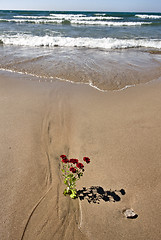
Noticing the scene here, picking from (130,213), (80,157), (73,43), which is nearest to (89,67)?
(80,157)

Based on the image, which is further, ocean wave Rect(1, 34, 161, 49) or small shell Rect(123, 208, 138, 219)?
ocean wave Rect(1, 34, 161, 49)

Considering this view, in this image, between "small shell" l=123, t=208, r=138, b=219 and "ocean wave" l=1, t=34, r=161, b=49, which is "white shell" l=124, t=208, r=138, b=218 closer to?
"small shell" l=123, t=208, r=138, b=219

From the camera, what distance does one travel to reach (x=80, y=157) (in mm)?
3320

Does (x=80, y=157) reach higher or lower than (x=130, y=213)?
higher

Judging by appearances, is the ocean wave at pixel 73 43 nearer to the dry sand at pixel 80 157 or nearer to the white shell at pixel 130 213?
the dry sand at pixel 80 157

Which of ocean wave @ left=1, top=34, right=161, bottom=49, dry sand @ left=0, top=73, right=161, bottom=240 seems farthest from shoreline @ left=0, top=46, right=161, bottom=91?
ocean wave @ left=1, top=34, right=161, bottom=49

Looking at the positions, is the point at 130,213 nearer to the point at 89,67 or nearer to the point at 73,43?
the point at 89,67

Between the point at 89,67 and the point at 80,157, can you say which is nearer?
the point at 80,157

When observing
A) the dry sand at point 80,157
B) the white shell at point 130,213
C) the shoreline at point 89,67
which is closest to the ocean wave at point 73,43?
the shoreline at point 89,67

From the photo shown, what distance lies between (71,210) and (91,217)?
0.29 m

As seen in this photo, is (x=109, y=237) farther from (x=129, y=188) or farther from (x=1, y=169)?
(x=1, y=169)

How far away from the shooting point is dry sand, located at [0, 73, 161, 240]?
7.62 feet

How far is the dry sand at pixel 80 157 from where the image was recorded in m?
2.32

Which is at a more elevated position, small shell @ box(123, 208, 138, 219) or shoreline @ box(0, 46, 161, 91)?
shoreline @ box(0, 46, 161, 91)
